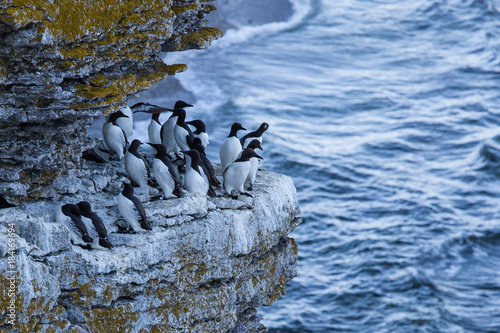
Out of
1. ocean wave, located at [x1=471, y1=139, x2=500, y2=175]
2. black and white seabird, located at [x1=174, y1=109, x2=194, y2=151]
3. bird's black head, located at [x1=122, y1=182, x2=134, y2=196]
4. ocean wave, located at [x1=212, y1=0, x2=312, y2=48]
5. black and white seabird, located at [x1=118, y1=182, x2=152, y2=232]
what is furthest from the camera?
ocean wave, located at [x1=212, y1=0, x2=312, y2=48]

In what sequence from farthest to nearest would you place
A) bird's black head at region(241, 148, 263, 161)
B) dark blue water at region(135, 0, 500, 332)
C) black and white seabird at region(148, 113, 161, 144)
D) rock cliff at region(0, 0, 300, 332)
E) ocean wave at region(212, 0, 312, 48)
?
ocean wave at region(212, 0, 312, 48), dark blue water at region(135, 0, 500, 332), black and white seabird at region(148, 113, 161, 144), bird's black head at region(241, 148, 263, 161), rock cliff at region(0, 0, 300, 332)

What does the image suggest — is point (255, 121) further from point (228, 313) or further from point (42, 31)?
point (42, 31)

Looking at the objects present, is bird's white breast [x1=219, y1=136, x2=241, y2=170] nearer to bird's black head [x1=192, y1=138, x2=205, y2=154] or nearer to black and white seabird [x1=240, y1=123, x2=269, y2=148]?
bird's black head [x1=192, y1=138, x2=205, y2=154]

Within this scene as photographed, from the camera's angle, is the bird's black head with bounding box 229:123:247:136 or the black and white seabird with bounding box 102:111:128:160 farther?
the bird's black head with bounding box 229:123:247:136

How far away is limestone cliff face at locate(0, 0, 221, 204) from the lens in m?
7.79

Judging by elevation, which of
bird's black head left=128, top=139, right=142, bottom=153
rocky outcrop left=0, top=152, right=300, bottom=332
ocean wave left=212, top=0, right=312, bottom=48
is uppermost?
bird's black head left=128, top=139, right=142, bottom=153

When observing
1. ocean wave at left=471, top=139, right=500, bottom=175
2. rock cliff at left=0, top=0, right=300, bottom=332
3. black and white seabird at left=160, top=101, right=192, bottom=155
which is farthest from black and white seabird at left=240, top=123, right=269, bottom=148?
ocean wave at left=471, top=139, right=500, bottom=175

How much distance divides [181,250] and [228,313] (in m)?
1.30

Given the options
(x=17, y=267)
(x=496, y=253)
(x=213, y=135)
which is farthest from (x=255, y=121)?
(x=17, y=267)

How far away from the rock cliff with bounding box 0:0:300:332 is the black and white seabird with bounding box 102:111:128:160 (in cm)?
19

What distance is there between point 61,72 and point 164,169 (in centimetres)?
189

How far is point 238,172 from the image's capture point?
9664 millimetres

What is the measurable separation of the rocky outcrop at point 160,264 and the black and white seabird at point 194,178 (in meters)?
0.22

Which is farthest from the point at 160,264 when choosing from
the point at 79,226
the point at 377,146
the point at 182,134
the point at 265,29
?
the point at 265,29
